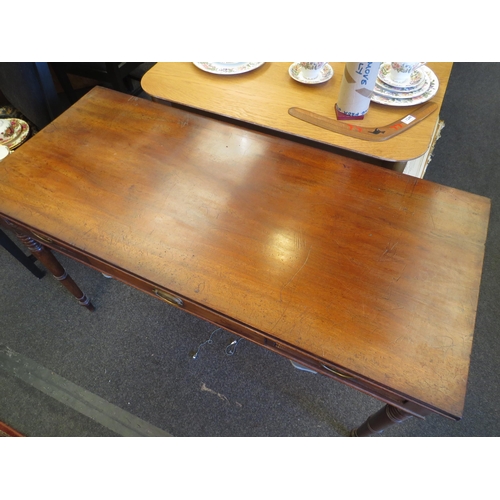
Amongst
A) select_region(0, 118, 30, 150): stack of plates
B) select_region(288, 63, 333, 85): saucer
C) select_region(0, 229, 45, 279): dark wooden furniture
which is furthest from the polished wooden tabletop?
select_region(0, 229, 45, 279): dark wooden furniture

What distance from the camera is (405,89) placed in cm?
95

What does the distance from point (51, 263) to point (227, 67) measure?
0.85m

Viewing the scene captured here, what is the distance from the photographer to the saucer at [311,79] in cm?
100

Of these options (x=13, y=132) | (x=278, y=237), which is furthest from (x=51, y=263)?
(x=278, y=237)

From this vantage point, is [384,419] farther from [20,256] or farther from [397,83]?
[20,256]

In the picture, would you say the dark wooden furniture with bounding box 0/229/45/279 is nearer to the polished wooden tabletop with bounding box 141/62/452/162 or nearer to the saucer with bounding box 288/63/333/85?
the polished wooden tabletop with bounding box 141/62/452/162

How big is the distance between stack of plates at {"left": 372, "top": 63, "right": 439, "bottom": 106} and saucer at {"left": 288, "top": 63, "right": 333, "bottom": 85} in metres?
0.16

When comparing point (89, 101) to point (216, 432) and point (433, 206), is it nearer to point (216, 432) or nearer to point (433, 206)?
point (433, 206)

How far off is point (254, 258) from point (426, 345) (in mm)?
347

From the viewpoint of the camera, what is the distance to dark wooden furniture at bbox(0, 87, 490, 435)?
1.88ft

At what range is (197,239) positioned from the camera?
0.69 metres

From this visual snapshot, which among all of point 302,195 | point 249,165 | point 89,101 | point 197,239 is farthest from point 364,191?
point 89,101

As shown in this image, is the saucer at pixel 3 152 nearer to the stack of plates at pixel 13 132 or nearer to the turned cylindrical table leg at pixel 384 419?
the stack of plates at pixel 13 132

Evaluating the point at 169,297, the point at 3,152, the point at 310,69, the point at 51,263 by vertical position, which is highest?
the point at 310,69
